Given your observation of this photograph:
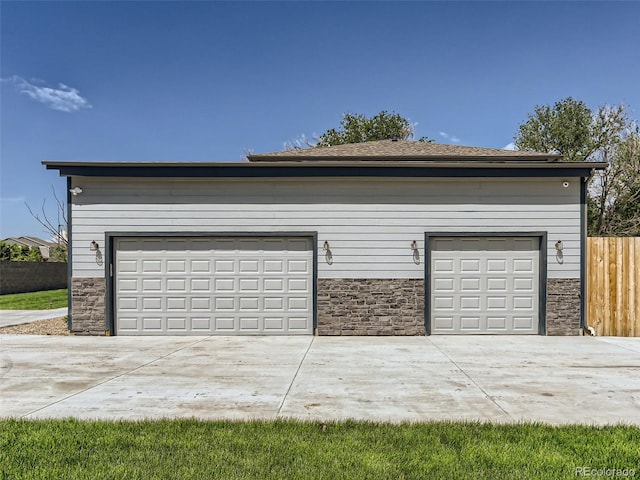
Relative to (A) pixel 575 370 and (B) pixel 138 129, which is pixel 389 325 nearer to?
(A) pixel 575 370

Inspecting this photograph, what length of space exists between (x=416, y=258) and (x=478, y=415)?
522 cm

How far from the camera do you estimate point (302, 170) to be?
9164 millimetres

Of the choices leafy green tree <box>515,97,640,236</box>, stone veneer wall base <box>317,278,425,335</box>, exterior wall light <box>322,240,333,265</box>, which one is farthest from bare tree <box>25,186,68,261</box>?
leafy green tree <box>515,97,640,236</box>

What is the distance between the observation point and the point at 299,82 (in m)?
17.6

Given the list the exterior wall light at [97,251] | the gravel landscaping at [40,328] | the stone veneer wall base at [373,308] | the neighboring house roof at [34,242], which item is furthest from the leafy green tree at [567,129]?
the neighboring house roof at [34,242]

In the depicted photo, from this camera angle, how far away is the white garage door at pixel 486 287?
363 inches

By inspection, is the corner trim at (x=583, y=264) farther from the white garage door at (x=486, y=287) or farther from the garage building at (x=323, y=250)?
the white garage door at (x=486, y=287)

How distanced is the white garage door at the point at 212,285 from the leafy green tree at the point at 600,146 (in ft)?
56.5

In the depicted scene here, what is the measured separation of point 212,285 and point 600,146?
75.2 feet

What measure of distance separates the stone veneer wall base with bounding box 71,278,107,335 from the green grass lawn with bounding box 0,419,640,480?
5576mm

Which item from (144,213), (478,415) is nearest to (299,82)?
(144,213)

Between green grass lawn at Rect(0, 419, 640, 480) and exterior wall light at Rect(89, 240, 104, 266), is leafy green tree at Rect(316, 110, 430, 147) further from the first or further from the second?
green grass lawn at Rect(0, 419, 640, 480)

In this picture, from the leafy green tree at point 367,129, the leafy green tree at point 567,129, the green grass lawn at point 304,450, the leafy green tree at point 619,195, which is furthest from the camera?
the leafy green tree at point 367,129

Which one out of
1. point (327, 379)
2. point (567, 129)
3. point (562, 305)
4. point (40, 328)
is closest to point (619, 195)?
point (567, 129)
